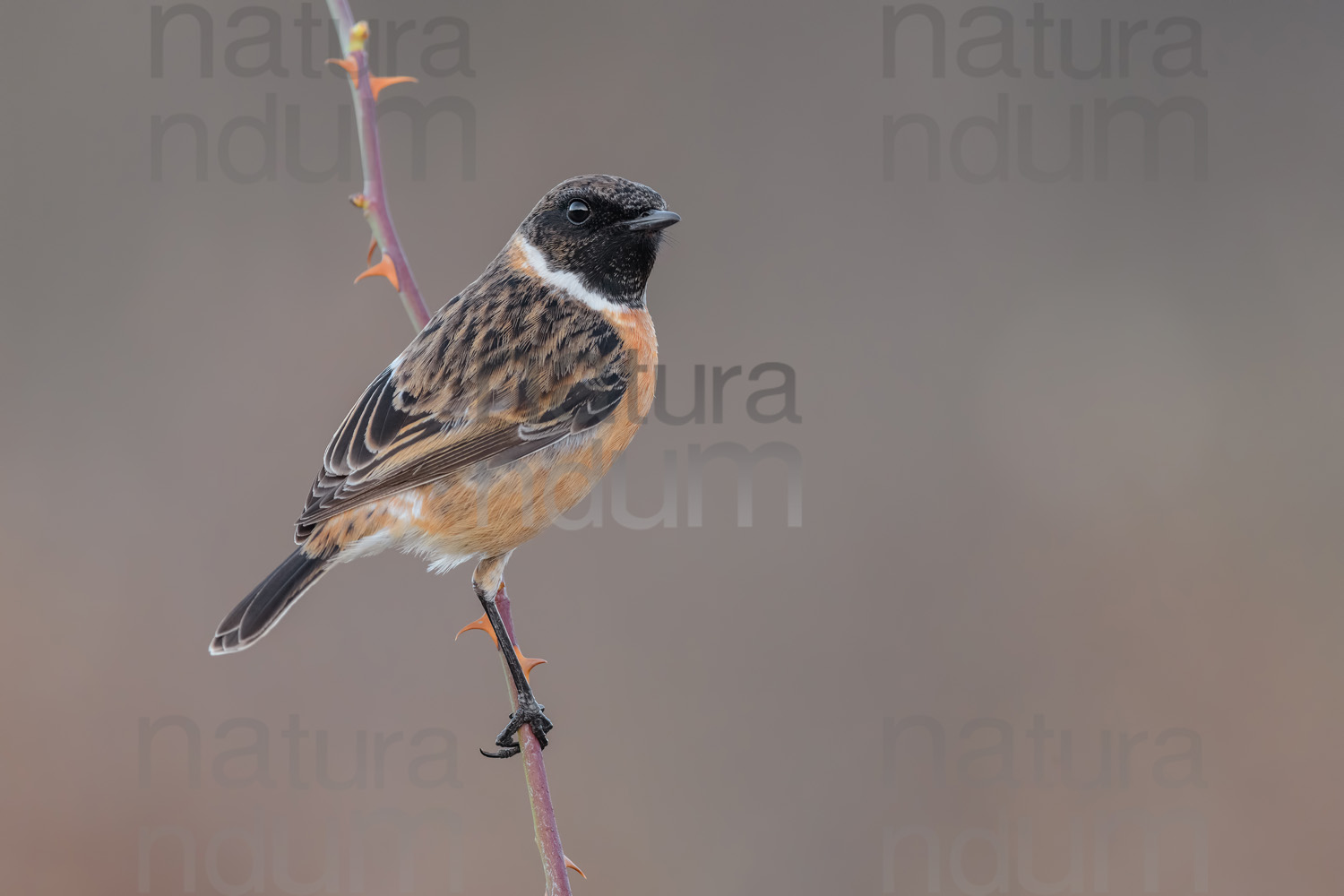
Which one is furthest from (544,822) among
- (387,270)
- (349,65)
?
(349,65)

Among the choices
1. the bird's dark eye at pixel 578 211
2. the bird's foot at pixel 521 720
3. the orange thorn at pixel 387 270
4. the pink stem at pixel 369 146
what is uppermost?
the pink stem at pixel 369 146

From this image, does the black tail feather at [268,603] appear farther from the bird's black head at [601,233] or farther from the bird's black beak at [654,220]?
the bird's black beak at [654,220]

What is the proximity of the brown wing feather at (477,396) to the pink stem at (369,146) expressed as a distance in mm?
428

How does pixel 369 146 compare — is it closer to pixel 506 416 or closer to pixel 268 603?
pixel 506 416

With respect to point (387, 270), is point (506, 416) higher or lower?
lower

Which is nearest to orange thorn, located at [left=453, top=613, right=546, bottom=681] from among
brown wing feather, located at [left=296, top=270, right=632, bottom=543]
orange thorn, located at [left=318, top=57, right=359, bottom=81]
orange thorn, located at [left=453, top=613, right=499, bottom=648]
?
orange thorn, located at [left=453, top=613, right=499, bottom=648]

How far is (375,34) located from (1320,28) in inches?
265

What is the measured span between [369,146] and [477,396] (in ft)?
3.25

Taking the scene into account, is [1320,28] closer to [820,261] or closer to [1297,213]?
[1297,213]

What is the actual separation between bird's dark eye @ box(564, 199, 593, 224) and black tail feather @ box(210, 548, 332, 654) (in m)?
1.38

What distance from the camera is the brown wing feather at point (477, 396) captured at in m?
3.33

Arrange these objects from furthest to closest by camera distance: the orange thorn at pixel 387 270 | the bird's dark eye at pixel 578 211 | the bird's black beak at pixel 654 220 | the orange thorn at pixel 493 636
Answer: the bird's dark eye at pixel 578 211, the bird's black beak at pixel 654 220, the orange thorn at pixel 493 636, the orange thorn at pixel 387 270

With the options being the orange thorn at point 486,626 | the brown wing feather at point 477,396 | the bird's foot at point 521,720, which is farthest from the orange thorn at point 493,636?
the brown wing feather at point 477,396

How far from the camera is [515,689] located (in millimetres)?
3355
